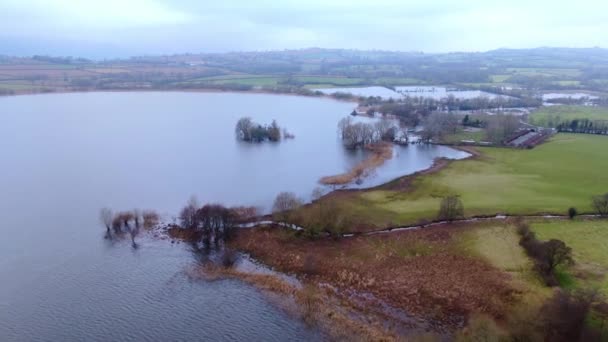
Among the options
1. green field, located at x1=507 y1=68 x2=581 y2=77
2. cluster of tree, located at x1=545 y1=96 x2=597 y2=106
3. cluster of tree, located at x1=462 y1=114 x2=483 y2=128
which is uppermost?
green field, located at x1=507 y1=68 x2=581 y2=77

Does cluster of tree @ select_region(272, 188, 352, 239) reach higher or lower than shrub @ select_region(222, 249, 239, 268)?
higher

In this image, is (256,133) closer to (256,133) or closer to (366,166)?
(256,133)

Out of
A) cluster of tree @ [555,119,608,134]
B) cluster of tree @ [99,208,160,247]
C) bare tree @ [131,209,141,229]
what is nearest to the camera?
cluster of tree @ [99,208,160,247]

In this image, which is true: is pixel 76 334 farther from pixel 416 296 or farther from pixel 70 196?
pixel 70 196

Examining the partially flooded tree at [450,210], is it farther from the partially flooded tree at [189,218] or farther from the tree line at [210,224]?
the partially flooded tree at [189,218]

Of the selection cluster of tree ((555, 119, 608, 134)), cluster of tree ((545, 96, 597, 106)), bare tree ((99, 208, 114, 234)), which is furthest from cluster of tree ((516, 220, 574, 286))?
cluster of tree ((545, 96, 597, 106))

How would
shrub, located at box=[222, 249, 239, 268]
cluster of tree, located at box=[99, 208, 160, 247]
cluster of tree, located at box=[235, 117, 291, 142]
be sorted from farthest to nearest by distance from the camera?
cluster of tree, located at box=[235, 117, 291, 142]
cluster of tree, located at box=[99, 208, 160, 247]
shrub, located at box=[222, 249, 239, 268]

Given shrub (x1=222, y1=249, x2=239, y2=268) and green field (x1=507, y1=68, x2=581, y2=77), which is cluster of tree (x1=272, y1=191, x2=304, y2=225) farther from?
green field (x1=507, y1=68, x2=581, y2=77)
